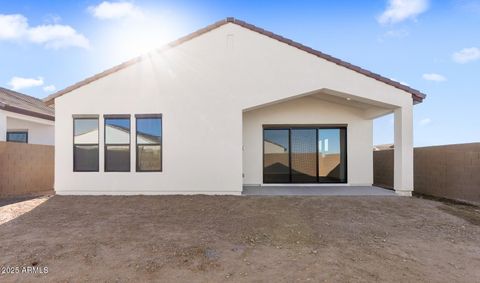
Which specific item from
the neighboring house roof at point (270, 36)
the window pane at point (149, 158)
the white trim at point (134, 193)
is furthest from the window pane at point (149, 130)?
the neighboring house roof at point (270, 36)

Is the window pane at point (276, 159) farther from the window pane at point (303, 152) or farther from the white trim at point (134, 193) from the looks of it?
the white trim at point (134, 193)

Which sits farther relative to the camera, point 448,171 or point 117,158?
point 448,171

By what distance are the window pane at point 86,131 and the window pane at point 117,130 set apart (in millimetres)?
414

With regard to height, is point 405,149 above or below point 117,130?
below

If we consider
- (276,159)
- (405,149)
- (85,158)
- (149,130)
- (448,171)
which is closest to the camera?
(405,149)

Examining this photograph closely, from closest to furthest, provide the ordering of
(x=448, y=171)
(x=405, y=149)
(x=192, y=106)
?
(x=405, y=149) → (x=192, y=106) → (x=448, y=171)

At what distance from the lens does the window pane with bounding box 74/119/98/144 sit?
9.55 meters

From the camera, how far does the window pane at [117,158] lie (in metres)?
9.45

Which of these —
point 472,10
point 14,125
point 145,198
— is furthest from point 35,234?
point 472,10

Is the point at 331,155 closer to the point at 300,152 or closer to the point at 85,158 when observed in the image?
the point at 300,152

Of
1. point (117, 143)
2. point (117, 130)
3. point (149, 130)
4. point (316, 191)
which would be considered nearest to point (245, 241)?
point (316, 191)

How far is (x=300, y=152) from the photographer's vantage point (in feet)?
37.5

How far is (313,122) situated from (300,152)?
1.31 meters

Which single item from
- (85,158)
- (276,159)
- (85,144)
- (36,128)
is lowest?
(276,159)
